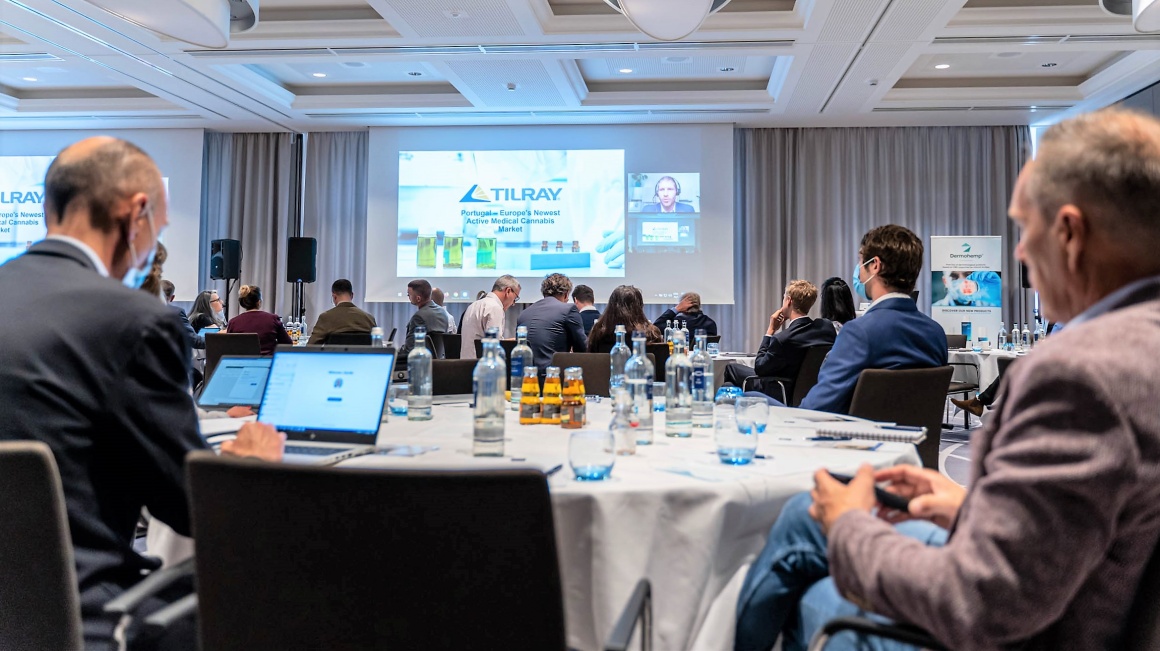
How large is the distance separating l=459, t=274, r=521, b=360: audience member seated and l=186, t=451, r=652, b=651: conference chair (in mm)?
6205

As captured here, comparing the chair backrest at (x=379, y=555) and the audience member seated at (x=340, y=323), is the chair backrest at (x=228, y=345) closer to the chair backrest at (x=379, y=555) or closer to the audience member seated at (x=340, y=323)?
the audience member seated at (x=340, y=323)

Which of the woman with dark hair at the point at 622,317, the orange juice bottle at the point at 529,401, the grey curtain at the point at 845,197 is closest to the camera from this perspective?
the orange juice bottle at the point at 529,401

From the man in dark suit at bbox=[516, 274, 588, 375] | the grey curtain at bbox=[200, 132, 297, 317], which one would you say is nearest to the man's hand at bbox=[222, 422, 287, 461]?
the man in dark suit at bbox=[516, 274, 588, 375]

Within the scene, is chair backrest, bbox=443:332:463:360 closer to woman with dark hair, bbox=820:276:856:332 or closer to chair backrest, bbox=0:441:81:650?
woman with dark hair, bbox=820:276:856:332

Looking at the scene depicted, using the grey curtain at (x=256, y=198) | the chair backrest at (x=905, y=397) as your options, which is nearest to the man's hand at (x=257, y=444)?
the chair backrest at (x=905, y=397)

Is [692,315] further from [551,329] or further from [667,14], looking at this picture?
[667,14]

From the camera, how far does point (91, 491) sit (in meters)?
1.25

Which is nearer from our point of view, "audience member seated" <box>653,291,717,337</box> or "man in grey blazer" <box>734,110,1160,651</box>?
"man in grey blazer" <box>734,110,1160,651</box>

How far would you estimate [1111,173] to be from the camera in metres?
0.91

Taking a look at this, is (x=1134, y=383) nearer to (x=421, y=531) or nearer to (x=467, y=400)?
(x=421, y=531)

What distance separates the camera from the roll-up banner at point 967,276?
9.20 meters

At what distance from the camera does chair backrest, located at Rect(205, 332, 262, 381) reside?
5570 mm

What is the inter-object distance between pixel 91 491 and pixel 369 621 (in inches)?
25.4

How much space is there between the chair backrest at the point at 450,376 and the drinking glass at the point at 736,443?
77.9 inches
